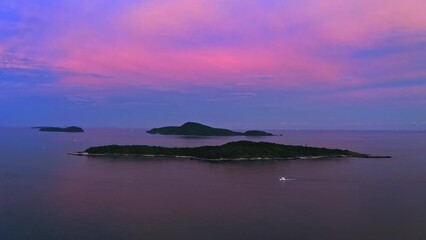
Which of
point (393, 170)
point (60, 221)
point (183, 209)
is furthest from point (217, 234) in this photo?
point (393, 170)

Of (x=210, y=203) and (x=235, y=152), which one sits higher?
(x=235, y=152)

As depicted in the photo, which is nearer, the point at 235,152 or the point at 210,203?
the point at 210,203

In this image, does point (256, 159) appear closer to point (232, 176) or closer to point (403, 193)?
point (232, 176)

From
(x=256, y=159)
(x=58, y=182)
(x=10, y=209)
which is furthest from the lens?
(x=256, y=159)

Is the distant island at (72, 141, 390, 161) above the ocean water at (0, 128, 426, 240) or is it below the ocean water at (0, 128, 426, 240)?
above

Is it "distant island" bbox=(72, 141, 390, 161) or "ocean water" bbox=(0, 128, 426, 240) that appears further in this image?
"distant island" bbox=(72, 141, 390, 161)
